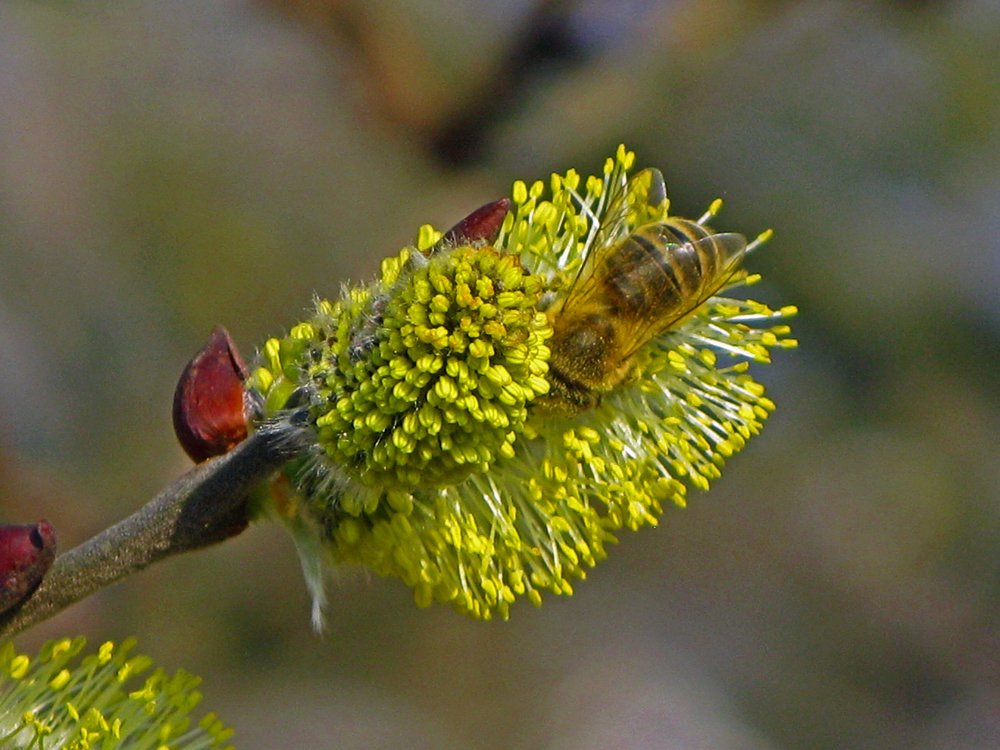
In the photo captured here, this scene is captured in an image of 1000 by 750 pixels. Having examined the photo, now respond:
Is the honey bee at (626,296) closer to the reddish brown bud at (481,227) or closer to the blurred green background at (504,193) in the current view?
the reddish brown bud at (481,227)

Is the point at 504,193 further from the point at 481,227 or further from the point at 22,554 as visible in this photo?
the point at 22,554

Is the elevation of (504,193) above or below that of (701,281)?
above

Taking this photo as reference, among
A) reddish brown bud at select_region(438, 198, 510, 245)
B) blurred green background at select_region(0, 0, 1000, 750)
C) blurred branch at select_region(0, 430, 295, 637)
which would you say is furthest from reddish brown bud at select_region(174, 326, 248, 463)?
blurred green background at select_region(0, 0, 1000, 750)

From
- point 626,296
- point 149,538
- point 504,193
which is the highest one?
point 504,193

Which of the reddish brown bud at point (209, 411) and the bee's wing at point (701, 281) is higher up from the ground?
the bee's wing at point (701, 281)

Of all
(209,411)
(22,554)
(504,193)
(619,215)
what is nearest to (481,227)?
(619,215)

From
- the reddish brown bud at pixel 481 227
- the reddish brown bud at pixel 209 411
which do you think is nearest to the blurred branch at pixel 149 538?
the reddish brown bud at pixel 209 411
